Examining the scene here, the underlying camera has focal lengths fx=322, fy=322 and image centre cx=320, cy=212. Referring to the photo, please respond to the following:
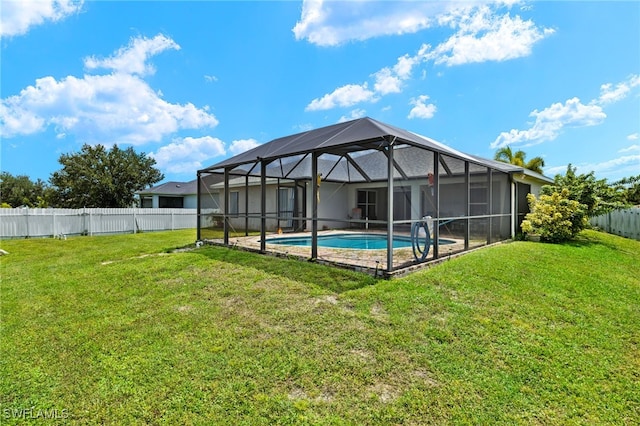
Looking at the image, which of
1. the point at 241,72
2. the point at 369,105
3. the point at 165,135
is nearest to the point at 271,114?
the point at 241,72

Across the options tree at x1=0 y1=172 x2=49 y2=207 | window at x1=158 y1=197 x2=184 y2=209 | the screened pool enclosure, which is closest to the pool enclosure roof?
the screened pool enclosure

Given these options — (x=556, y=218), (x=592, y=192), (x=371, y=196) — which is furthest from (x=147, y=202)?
(x=592, y=192)

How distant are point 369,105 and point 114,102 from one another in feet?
35.6

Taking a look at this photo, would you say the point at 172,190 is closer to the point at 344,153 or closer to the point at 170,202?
the point at 170,202

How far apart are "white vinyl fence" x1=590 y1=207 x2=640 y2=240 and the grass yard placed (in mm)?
9881

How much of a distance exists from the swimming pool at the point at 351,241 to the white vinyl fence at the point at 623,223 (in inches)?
372


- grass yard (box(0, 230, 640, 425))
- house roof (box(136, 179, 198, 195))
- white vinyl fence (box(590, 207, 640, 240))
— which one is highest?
house roof (box(136, 179, 198, 195))

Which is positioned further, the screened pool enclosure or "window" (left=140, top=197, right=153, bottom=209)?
"window" (left=140, top=197, right=153, bottom=209)

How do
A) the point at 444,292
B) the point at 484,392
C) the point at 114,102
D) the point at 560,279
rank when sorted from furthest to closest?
the point at 114,102, the point at 560,279, the point at 444,292, the point at 484,392

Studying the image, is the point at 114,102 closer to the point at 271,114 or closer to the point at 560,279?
the point at 271,114

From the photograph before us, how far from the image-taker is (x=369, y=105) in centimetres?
1266

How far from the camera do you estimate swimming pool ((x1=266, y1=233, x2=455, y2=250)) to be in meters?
10.3

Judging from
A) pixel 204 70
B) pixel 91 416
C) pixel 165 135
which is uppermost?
pixel 204 70

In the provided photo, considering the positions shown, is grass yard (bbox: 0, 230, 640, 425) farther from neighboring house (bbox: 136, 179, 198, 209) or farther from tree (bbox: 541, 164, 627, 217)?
neighboring house (bbox: 136, 179, 198, 209)
